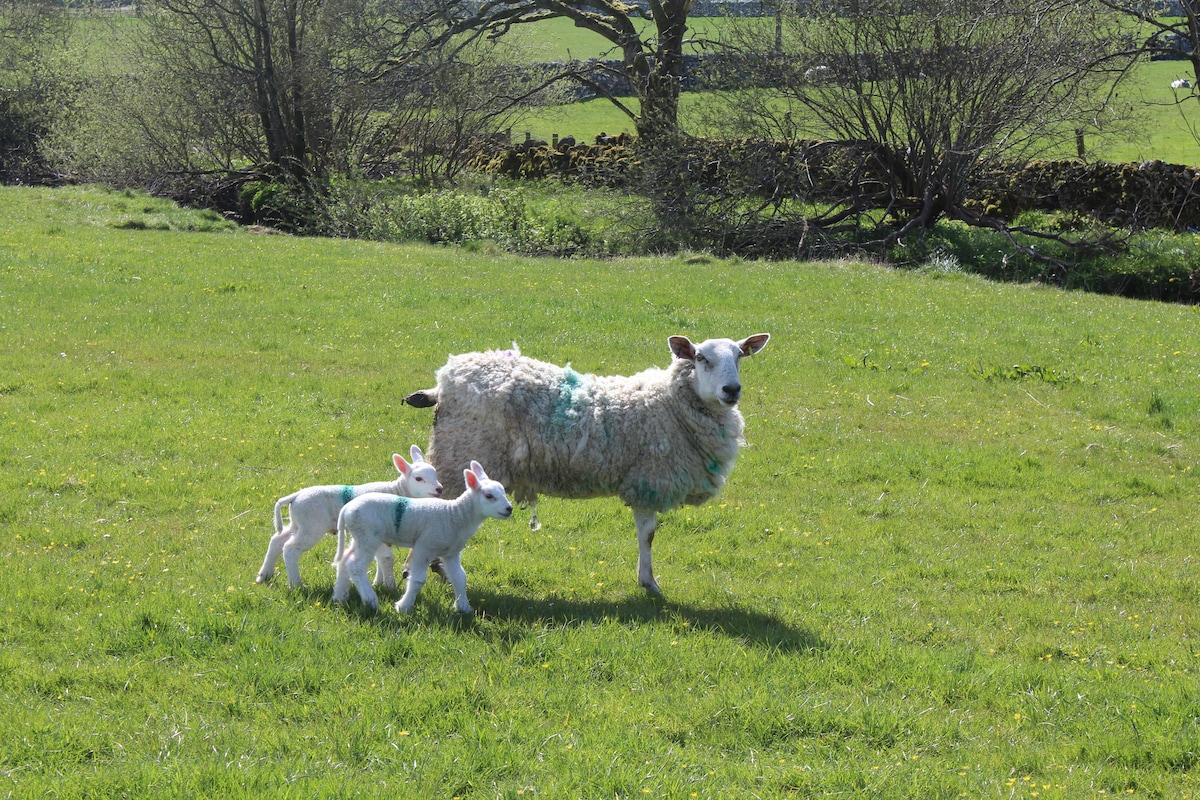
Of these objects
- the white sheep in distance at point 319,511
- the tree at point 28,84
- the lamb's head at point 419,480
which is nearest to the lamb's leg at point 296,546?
the white sheep in distance at point 319,511

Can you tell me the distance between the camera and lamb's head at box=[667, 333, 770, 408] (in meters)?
7.85

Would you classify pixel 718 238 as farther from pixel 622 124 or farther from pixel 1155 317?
pixel 622 124

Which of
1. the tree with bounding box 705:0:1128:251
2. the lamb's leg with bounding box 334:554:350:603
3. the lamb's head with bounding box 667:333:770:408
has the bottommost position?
the lamb's leg with bounding box 334:554:350:603

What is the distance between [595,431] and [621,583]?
1.13 meters

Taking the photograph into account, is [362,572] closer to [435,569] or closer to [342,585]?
[342,585]

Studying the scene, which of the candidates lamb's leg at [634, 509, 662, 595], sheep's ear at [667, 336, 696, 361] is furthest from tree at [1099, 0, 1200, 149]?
lamb's leg at [634, 509, 662, 595]

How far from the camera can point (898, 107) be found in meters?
25.9

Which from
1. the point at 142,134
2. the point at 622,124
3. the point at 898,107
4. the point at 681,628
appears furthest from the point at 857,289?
the point at 622,124

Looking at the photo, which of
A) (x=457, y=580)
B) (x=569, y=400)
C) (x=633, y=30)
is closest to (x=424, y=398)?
(x=569, y=400)

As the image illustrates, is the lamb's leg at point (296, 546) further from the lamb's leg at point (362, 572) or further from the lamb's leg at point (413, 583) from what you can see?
the lamb's leg at point (413, 583)

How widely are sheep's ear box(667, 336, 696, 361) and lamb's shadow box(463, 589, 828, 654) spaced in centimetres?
186

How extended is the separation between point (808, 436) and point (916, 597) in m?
4.37

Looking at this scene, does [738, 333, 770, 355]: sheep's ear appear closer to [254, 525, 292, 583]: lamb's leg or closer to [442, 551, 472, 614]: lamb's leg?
[442, 551, 472, 614]: lamb's leg

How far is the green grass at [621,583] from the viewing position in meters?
5.36
